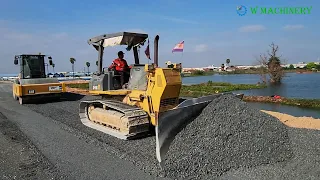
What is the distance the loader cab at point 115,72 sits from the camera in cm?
811

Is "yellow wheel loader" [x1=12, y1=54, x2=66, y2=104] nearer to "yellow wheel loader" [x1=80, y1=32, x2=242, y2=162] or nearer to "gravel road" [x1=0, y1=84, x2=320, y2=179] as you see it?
"yellow wheel loader" [x1=80, y1=32, x2=242, y2=162]

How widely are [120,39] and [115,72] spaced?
1.09m

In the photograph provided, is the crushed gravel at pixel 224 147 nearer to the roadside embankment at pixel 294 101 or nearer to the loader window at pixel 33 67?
the loader window at pixel 33 67

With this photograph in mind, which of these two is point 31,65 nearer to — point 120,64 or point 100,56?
point 100,56

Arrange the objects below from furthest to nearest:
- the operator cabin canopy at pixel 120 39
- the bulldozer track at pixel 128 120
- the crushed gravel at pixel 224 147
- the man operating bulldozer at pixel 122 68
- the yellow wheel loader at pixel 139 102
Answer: the man operating bulldozer at pixel 122 68 → the operator cabin canopy at pixel 120 39 → the bulldozer track at pixel 128 120 → the yellow wheel loader at pixel 139 102 → the crushed gravel at pixel 224 147

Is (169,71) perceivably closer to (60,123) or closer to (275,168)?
(275,168)

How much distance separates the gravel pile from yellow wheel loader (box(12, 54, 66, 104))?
35.8 feet

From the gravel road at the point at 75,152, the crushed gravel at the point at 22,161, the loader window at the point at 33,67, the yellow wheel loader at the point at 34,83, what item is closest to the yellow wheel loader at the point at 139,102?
the gravel road at the point at 75,152

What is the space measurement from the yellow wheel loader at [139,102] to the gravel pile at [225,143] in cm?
29

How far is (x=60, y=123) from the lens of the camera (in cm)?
960

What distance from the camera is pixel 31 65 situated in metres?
16.3

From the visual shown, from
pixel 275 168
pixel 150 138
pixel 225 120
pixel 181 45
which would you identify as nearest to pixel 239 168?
pixel 275 168

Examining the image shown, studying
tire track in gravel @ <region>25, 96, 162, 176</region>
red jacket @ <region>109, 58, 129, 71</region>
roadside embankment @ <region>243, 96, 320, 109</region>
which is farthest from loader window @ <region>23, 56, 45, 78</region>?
roadside embankment @ <region>243, 96, 320, 109</region>

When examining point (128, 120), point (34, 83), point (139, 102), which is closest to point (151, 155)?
point (128, 120)
